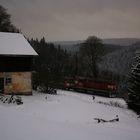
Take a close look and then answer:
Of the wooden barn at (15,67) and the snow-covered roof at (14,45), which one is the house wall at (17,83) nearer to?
the wooden barn at (15,67)

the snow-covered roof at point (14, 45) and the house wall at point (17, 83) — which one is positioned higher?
the snow-covered roof at point (14, 45)

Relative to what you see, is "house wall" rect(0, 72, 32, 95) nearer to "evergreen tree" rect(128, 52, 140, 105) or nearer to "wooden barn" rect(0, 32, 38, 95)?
"wooden barn" rect(0, 32, 38, 95)

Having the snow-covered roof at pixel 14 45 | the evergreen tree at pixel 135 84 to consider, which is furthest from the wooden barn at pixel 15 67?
the evergreen tree at pixel 135 84

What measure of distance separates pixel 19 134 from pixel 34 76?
3190 cm

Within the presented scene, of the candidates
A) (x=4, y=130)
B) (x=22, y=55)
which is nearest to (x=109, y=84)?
(x=22, y=55)

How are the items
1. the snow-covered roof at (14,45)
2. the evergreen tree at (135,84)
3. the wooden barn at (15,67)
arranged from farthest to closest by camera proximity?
1. the snow-covered roof at (14,45)
2. the wooden barn at (15,67)
3. the evergreen tree at (135,84)

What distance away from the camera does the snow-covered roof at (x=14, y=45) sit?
1304 inches

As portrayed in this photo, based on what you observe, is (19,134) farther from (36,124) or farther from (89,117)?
(89,117)

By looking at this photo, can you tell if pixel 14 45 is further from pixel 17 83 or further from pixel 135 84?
pixel 135 84

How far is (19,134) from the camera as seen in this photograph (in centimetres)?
1286

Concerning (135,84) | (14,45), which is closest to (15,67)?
(14,45)

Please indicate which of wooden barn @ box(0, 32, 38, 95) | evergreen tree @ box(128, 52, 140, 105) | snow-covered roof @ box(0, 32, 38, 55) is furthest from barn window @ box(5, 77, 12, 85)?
evergreen tree @ box(128, 52, 140, 105)

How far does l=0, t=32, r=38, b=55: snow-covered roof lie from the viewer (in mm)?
33125

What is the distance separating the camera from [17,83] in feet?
111
